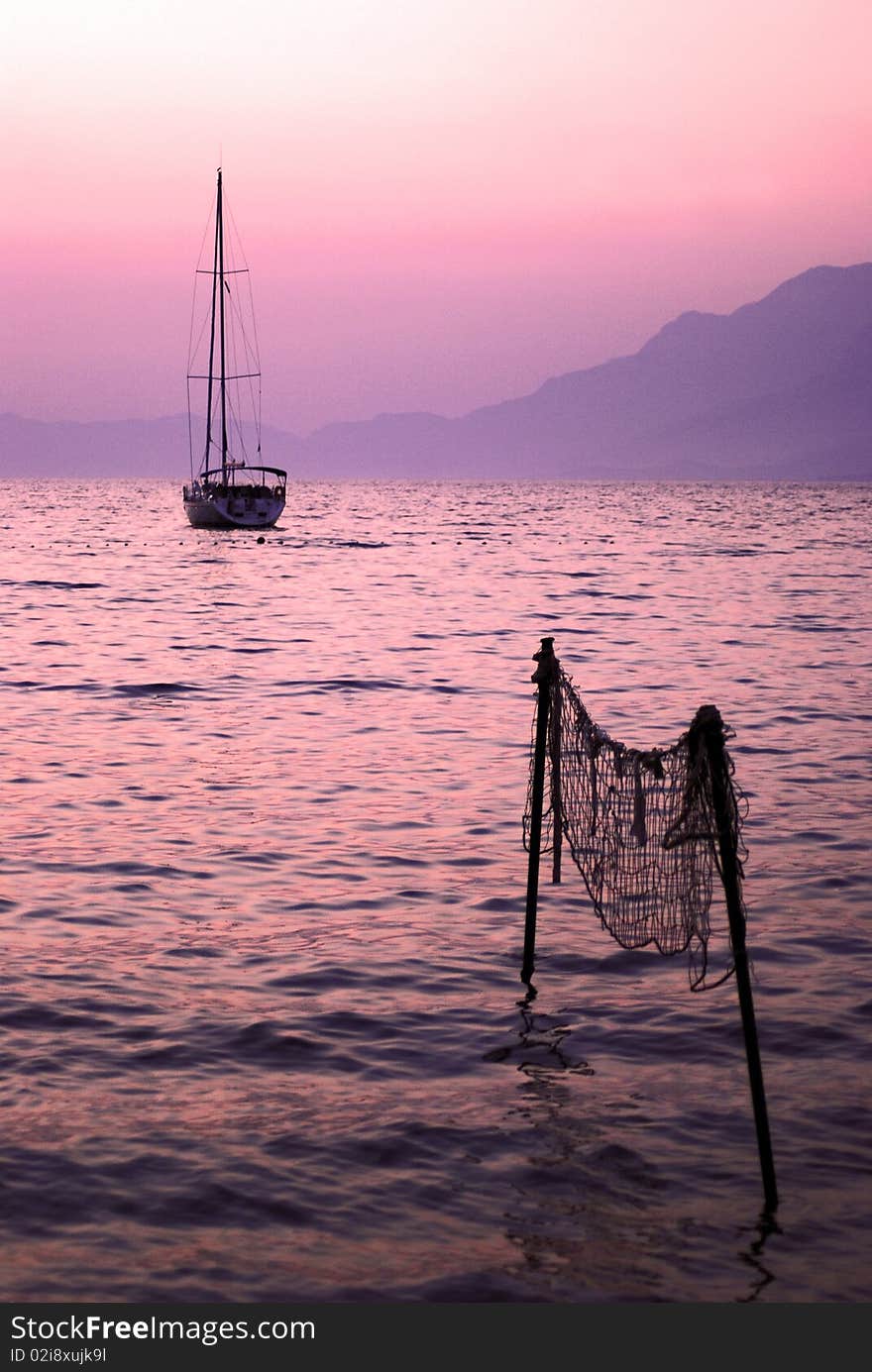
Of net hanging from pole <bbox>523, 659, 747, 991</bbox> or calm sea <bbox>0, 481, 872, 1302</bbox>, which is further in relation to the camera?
net hanging from pole <bbox>523, 659, 747, 991</bbox>

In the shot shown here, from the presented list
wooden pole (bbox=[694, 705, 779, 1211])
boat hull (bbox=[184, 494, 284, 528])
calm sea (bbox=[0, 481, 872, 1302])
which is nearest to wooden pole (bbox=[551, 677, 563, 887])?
calm sea (bbox=[0, 481, 872, 1302])

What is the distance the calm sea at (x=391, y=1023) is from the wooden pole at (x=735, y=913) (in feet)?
0.92

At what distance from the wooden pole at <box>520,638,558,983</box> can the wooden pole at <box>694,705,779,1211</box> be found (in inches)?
130

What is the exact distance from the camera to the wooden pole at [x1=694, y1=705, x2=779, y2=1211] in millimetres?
7750

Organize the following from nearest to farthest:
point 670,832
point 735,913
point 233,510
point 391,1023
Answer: point 735,913, point 670,832, point 391,1023, point 233,510

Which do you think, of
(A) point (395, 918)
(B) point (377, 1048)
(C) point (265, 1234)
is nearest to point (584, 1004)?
(B) point (377, 1048)

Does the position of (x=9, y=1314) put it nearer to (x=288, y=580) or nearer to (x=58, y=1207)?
(x=58, y=1207)

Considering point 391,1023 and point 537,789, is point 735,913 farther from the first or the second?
point 537,789

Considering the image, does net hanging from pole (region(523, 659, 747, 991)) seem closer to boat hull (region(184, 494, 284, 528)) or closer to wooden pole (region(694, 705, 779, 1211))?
wooden pole (region(694, 705, 779, 1211))

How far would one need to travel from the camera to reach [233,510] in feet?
317

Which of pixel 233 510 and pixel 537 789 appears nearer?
pixel 537 789

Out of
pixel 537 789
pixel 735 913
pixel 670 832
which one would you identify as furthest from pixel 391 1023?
pixel 735 913

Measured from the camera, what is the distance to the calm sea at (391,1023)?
7316 mm

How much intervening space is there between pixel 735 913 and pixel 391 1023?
3.16m
